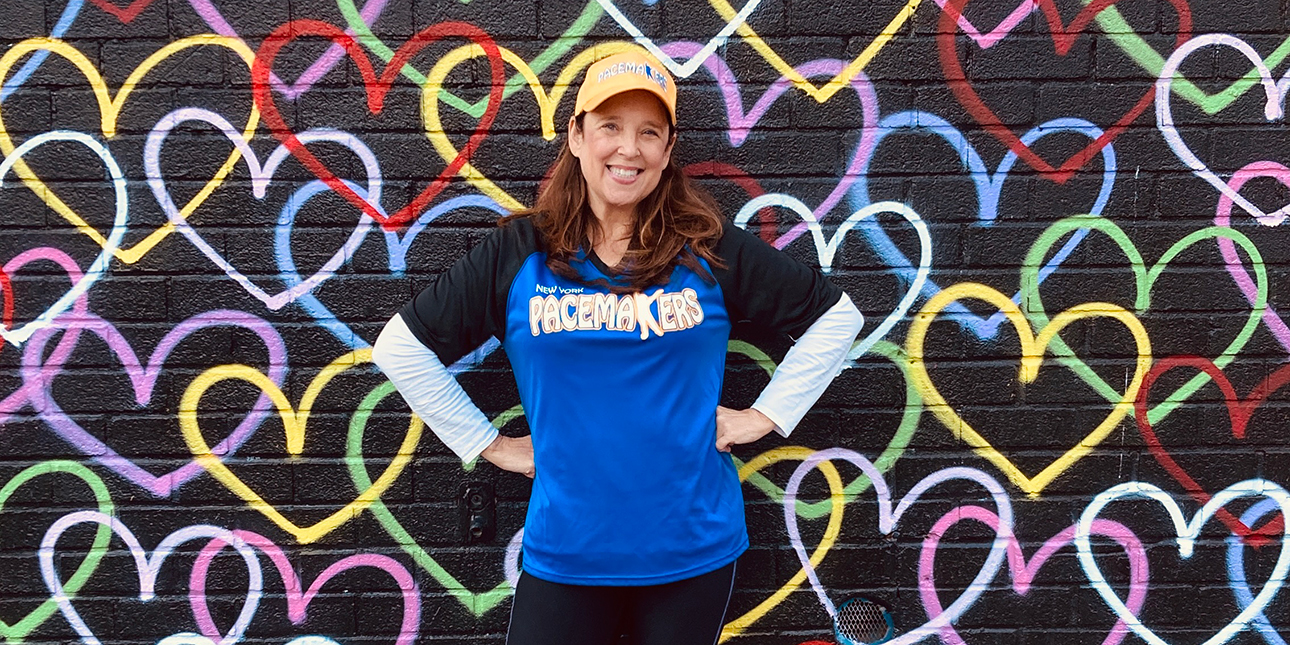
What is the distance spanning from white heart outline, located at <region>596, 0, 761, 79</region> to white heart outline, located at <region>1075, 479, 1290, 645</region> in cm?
174

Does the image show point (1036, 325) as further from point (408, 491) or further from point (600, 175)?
point (408, 491)

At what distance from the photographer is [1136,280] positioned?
2707mm

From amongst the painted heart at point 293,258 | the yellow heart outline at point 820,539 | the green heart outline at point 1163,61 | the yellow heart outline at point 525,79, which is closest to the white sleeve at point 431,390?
the painted heart at point 293,258

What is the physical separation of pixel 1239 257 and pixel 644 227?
178 cm

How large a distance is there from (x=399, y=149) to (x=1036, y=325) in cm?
190

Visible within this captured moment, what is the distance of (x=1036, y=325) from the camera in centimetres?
272

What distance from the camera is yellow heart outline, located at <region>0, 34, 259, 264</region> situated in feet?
8.57

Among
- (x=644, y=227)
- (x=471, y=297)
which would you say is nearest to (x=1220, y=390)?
(x=644, y=227)

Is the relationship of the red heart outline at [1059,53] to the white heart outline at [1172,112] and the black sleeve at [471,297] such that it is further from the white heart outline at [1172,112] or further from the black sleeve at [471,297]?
the black sleeve at [471,297]

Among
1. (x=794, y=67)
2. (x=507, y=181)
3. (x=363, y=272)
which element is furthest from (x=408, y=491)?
(x=794, y=67)

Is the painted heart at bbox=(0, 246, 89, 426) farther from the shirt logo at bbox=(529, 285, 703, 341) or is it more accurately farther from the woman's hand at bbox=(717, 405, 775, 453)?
the woman's hand at bbox=(717, 405, 775, 453)

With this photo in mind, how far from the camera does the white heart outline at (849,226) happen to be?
105 inches

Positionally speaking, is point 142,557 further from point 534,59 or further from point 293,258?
point 534,59

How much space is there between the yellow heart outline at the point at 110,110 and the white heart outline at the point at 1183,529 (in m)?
2.70
